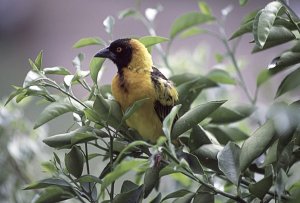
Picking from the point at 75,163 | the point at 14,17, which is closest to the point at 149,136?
→ the point at 75,163

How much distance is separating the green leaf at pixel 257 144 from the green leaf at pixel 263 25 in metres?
0.14

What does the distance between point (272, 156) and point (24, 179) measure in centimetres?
85

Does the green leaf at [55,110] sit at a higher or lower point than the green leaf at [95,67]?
lower

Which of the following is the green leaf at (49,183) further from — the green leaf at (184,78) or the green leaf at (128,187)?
the green leaf at (184,78)

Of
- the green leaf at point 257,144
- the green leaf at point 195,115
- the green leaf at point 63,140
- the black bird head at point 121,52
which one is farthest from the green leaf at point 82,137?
the black bird head at point 121,52

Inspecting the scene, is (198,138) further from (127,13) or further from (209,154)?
(127,13)

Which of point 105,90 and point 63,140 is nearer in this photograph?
point 63,140

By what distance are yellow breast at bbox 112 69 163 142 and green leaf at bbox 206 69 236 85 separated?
15cm

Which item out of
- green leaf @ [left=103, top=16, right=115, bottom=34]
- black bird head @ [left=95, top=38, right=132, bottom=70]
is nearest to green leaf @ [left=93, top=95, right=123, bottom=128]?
green leaf @ [left=103, top=16, right=115, bottom=34]

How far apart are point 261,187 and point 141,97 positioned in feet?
1.77

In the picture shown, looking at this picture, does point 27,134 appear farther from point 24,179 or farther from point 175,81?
point 175,81

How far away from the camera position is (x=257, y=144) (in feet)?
3.26

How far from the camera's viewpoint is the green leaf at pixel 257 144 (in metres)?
0.99

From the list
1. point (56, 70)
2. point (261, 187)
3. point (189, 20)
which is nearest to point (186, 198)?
point (261, 187)
